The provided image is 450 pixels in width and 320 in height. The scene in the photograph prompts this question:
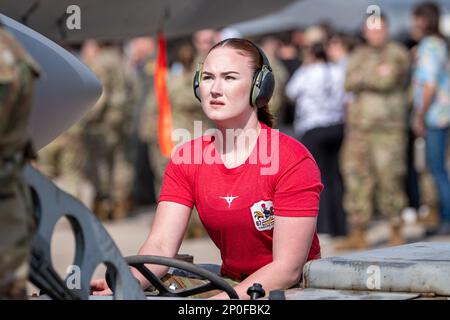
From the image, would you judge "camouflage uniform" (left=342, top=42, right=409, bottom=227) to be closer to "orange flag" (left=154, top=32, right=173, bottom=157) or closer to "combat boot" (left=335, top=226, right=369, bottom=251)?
"combat boot" (left=335, top=226, right=369, bottom=251)

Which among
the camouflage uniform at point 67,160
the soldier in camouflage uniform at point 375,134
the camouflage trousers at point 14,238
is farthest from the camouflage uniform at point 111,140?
the camouflage trousers at point 14,238

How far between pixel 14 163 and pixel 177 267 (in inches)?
44.2

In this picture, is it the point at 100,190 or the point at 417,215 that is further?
the point at 100,190

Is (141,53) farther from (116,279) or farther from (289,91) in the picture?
(116,279)

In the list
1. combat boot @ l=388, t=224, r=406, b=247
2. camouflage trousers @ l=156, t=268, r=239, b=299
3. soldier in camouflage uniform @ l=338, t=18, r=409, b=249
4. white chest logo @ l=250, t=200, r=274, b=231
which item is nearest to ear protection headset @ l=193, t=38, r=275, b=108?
white chest logo @ l=250, t=200, r=274, b=231

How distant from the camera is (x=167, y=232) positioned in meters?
3.65

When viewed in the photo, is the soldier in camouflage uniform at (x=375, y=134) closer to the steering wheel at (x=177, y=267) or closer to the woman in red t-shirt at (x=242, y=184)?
the woman in red t-shirt at (x=242, y=184)

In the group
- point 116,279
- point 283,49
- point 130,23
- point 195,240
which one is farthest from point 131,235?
point 116,279

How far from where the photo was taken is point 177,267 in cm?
320

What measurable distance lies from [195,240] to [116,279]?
24.9ft

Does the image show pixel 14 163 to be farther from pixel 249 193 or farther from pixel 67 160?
pixel 67 160

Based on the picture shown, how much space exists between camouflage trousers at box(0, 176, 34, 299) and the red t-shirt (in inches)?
52.6

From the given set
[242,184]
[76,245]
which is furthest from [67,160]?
[76,245]
